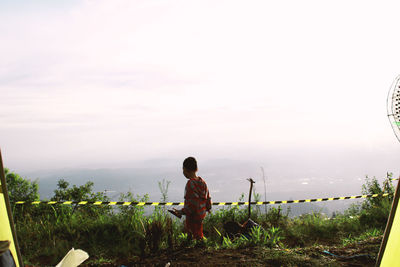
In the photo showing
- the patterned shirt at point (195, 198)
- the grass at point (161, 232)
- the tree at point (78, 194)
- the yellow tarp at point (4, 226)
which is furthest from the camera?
the tree at point (78, 194)

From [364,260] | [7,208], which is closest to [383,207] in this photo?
[364,260]

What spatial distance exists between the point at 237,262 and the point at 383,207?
200 inches

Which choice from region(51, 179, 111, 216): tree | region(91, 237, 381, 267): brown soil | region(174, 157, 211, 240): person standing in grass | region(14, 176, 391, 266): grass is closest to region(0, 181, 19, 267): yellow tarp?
region(91, 237, 381, 267): brown soil

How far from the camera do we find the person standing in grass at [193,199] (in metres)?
5.87

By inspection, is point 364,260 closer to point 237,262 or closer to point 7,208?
point 237,262

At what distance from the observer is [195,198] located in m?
5.87

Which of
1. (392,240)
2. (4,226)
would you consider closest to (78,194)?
(4,226)

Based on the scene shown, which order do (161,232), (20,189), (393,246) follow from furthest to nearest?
1. (20,189)
2. (161,232)
3. (393,246)

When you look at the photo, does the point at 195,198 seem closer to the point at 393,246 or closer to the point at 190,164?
the point at 190,164

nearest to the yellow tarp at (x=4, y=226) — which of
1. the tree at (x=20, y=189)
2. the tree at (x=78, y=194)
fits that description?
the tree at (x=78, y=194)

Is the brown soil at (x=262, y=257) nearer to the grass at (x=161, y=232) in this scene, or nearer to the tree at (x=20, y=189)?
the grass at (x=161, y=232)

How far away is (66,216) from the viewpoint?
24.9 ft

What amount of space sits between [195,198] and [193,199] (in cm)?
3

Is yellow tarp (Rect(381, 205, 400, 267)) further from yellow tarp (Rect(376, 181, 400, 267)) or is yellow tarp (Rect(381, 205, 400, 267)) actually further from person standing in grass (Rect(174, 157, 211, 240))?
person standing in grass (Rect(174, 157, 211, 240))
